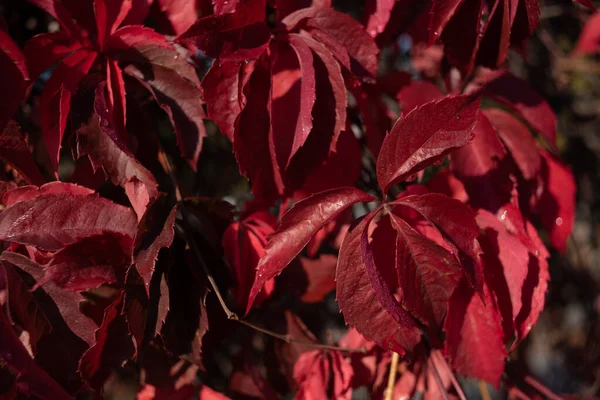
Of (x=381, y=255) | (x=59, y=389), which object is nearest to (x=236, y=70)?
(x=381, y=255)

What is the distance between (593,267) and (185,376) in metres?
2.53

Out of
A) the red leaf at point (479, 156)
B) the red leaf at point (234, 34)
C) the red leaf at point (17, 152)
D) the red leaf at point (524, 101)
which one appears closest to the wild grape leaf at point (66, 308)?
the red leaf at point (17, 152)

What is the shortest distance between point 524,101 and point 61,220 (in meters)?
0.70

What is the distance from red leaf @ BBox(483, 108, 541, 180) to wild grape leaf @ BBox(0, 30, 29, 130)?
66cm

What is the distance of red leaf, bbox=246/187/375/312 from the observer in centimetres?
64

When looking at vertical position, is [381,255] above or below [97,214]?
below

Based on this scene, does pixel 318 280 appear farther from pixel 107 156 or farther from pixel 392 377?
pixel 107 156

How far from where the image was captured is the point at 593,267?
285cm

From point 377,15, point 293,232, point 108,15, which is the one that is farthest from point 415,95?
point 108,15

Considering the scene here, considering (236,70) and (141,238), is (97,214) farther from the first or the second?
(236,70)

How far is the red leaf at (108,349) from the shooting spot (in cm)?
65

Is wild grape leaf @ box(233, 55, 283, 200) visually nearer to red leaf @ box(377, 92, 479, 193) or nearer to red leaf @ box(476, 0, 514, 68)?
red leaf @ box(377, 92, 479, 193)

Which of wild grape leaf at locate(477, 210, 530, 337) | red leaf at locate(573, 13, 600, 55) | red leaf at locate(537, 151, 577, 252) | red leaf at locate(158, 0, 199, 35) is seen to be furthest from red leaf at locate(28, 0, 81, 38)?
red leaf at locate(573, 13, 600, 55)

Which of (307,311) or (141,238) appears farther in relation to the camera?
(307,311)
